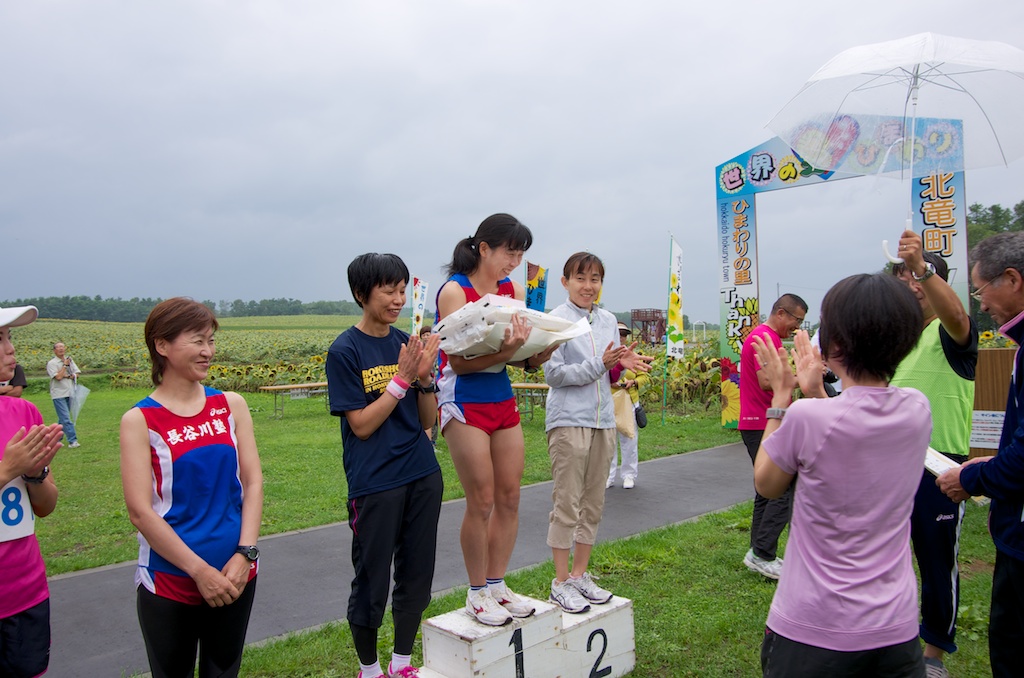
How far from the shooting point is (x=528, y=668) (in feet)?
10.4

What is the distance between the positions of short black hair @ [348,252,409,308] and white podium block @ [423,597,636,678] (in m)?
1.54

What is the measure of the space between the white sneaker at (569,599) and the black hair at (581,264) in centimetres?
170

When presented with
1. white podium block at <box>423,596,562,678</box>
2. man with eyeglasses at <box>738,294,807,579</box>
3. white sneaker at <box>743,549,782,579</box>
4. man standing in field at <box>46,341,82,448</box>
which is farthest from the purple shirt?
man standing in field at <box>46,341,82,448</box>

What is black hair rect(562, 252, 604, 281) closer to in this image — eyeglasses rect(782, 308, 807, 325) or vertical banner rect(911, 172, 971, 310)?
eyeglasses rect(782, 308, 807, 325)

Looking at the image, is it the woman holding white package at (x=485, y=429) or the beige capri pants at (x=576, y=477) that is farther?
the beige capri pants at (x=576, y=477)

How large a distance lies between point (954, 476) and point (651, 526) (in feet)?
13.2

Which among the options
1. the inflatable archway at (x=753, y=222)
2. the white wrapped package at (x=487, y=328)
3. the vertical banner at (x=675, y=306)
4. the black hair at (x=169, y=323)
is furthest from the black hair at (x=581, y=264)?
the vertical banner at (x=675, y=306)

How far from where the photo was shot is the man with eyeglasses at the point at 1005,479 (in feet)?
7.70

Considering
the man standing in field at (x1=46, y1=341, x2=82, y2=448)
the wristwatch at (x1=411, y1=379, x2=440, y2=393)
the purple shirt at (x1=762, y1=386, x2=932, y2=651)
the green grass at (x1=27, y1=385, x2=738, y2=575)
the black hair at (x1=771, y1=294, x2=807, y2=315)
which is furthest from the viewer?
the man standing in field at (x1=46, y1=341, x2=82, y2=448)

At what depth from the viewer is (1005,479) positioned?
7.61ft

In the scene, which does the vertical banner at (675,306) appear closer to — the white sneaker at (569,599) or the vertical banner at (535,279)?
the vertical banner at (535,279)

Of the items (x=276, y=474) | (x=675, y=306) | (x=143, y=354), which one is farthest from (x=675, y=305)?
(x=143, y=354)

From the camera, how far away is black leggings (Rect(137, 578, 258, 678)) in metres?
2.34

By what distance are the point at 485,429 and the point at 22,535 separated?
1766mm
